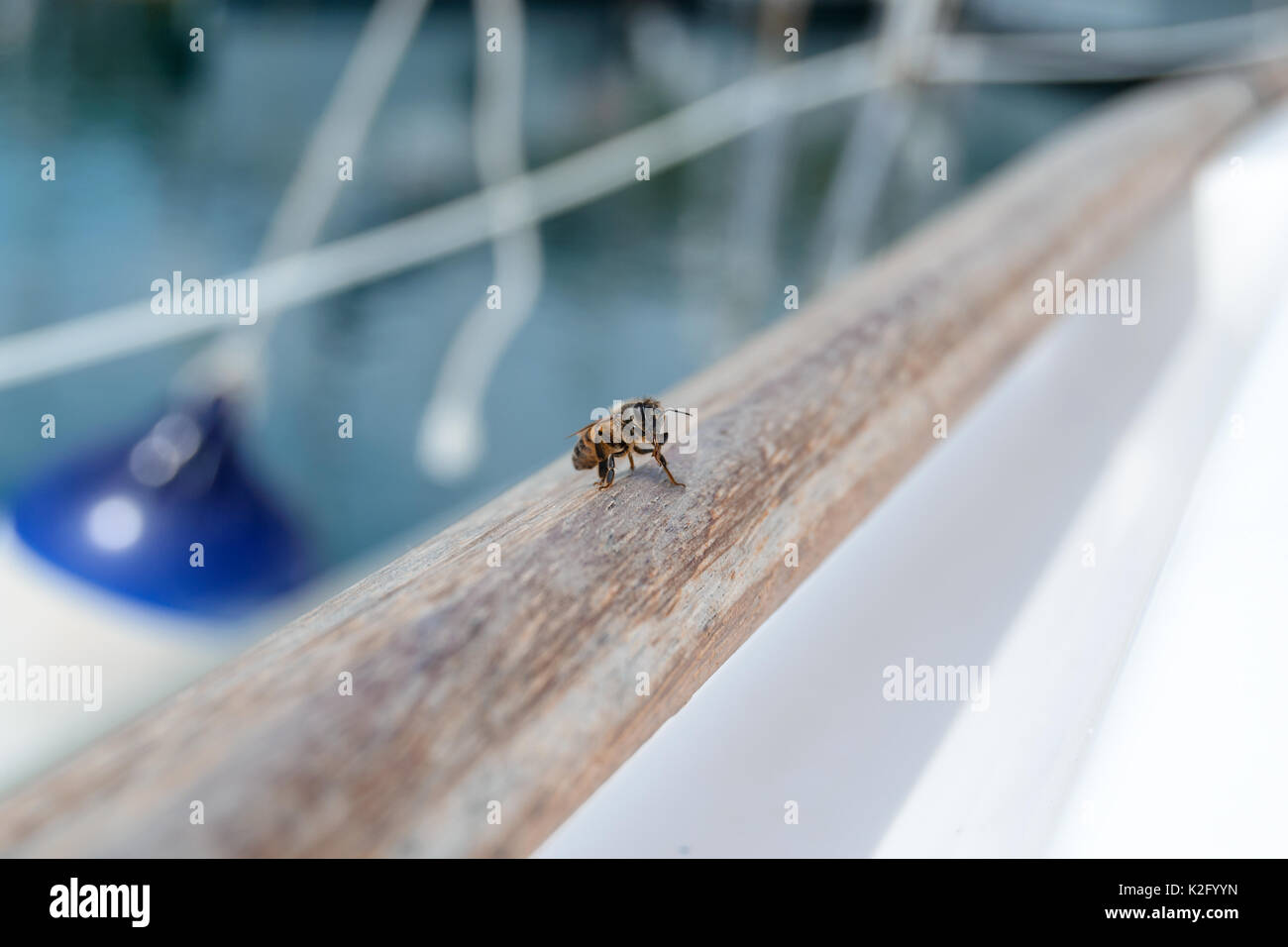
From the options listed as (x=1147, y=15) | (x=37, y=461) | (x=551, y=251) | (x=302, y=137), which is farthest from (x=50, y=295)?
(x=1147, y=15)

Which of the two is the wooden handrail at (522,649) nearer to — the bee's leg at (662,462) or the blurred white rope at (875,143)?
the bee's leg at (662,462)

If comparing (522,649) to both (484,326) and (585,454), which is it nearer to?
(585,454)

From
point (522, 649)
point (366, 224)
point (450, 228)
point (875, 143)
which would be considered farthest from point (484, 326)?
point (522, 649)

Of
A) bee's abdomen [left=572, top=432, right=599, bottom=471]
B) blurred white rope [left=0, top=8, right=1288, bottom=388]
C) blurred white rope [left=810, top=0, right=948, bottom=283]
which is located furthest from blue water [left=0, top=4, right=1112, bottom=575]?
bee's abdomen [left=572, top=432, right=599, bottom=471]

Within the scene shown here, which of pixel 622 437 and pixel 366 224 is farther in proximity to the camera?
pixel 366 224

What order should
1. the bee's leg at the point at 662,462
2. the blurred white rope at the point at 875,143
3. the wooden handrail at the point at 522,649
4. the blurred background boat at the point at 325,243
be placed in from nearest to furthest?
the wooden handrail at the point at 522,649 < the bee's leg at the point at 662,462 < the blurred background boat at the point at 325,243 < the blurred white rope at the point at 875,143

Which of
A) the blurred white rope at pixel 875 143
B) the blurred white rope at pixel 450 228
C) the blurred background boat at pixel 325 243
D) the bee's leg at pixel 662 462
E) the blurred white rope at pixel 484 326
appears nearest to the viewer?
the bee's leg at pixel 662 462

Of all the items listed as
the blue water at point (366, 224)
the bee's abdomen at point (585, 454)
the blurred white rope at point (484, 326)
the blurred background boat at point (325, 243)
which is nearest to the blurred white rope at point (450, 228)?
the blurred background boat at point (325, 243)
